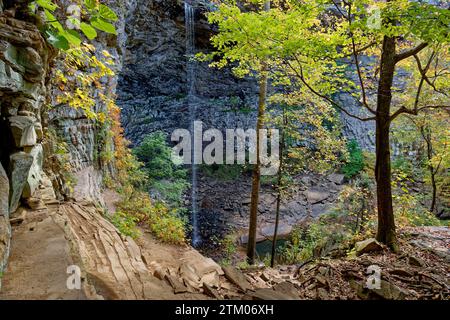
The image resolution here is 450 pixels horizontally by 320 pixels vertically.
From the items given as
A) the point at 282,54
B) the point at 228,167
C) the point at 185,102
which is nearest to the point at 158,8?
the point at 185,102

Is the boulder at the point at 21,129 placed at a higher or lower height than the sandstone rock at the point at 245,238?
higher

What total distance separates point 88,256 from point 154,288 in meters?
0.89

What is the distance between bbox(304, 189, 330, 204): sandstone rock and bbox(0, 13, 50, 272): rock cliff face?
45.5 ft

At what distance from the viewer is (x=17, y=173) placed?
8.72 feet

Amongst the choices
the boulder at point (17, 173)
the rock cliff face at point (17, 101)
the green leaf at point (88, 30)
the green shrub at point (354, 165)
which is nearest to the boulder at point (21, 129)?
the rock cliff face at point (17, 101)

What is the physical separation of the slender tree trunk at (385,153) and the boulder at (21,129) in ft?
16.6

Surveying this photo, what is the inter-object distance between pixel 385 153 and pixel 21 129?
524 cm

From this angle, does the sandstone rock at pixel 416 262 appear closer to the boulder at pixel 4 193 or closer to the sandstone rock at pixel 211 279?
the sandstone rock at pixel 211 279

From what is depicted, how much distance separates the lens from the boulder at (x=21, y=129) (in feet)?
8.93

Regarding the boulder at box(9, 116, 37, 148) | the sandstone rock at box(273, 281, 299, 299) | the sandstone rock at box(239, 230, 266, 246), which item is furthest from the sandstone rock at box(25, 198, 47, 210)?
the sandstone rock at box(239, 230, 266, 246)

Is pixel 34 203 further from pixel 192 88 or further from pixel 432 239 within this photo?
pixel 192 88

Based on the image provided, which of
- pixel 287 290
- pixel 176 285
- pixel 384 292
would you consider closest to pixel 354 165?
pixel 384 292
